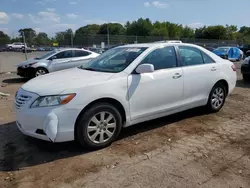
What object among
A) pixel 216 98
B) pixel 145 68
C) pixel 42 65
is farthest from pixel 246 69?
pixel 42 65

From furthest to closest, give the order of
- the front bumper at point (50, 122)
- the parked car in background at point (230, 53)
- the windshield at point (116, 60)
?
the parked car in background at point (230, 53) → the windshield at point (116, 60) → the front bumper at point (50, 122)

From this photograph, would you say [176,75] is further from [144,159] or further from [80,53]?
[80,53]

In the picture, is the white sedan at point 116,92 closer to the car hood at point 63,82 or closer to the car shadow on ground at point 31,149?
the car hood at point 63,82

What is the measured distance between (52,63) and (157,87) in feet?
25.7

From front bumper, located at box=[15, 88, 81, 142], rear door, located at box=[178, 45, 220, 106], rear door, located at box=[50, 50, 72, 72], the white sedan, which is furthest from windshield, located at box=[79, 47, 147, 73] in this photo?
rear door, located at box=[50, 50, 72, 72]

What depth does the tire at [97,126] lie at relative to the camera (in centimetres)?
359

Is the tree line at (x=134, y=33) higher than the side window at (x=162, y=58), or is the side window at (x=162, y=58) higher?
the tree line at (x=134, y=33)

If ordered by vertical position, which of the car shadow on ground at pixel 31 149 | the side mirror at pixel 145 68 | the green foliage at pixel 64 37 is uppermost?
the green foliage at pixel 64 37

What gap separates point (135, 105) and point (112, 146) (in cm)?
74

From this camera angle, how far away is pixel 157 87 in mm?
4305

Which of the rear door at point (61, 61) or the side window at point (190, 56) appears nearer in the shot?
the side window at point (190, 56)

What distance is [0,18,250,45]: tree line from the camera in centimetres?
2258

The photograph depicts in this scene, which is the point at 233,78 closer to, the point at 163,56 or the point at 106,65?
the point at 163,56

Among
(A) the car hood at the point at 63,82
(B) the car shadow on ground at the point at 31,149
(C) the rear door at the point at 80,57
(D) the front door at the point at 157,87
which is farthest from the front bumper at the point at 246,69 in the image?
(A) the car hood at the point at 63,82
